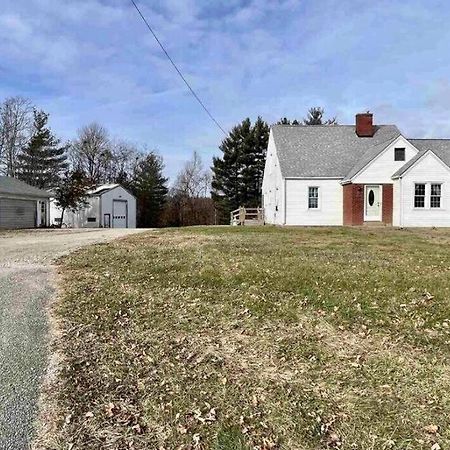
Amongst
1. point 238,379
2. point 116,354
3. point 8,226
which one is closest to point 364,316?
point 238,379

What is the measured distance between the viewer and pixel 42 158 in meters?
42.0

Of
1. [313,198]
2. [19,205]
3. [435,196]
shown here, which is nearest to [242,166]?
[313,198]

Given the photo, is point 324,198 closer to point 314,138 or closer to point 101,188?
point 314,138

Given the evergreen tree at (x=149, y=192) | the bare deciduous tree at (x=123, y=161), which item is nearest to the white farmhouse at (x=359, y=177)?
the evergreen tree at (x=149, y=192)

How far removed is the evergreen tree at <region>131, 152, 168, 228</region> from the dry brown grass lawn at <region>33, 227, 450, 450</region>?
108 ft

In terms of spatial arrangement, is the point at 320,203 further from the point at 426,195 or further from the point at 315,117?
the point at 315,117

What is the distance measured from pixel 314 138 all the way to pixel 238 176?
56.2 ft

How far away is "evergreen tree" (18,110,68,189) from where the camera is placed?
41.1m

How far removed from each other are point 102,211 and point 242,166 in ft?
47.9

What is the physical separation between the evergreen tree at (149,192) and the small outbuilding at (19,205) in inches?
461

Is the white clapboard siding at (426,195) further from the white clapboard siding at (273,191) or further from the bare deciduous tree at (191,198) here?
the bare deciduous tree at (191,198)

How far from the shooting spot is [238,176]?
41.0m

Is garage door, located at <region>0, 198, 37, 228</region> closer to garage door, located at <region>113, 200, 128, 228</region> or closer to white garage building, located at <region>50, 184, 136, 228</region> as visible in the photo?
white garage building, located at <region>50, 184, 136, 228</region>

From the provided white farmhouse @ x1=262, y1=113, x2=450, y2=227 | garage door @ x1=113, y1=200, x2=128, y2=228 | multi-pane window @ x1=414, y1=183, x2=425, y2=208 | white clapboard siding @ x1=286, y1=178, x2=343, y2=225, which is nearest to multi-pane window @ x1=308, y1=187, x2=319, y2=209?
white farmhouse @ x1=262, y1=113, x2=450, y2=227
